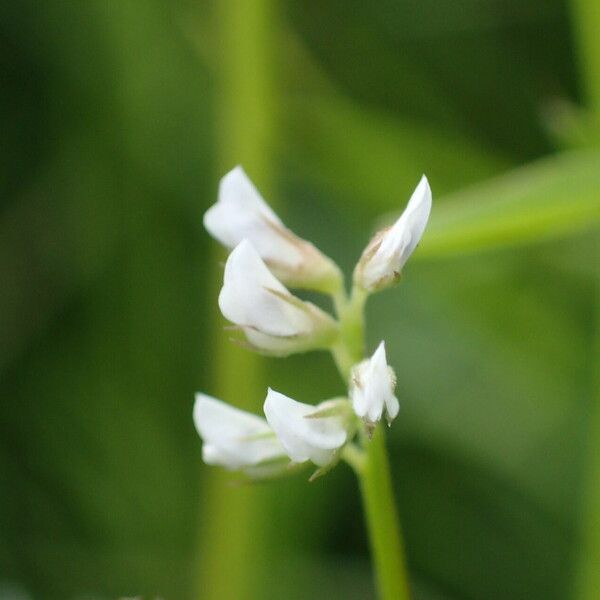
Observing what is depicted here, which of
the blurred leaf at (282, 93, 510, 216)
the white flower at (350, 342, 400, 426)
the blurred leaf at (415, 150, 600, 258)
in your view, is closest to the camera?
the white flower at (350, 342, 400, 426)

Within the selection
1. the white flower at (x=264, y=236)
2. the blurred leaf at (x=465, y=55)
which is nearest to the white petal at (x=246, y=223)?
the white flower at (x=264, y=236)

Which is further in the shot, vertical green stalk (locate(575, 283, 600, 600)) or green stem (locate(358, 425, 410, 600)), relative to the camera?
vertical green stalk (locate(575, 283, 600, 600))

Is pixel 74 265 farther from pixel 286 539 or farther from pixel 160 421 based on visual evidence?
pixel 286 539

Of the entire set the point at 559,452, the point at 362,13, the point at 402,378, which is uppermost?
the point at 362,13

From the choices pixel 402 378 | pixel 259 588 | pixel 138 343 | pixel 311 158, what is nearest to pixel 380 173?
pixel 311 158

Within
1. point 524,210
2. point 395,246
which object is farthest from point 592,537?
point 395,246

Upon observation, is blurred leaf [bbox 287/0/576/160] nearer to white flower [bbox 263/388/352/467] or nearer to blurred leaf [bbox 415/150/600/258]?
blurred leaf [bbox 415/150/600/258]

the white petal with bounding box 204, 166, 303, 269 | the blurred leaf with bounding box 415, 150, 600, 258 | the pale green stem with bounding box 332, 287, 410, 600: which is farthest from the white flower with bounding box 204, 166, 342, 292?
the blurred leaf with bounding box 415, 150, 600, 258
